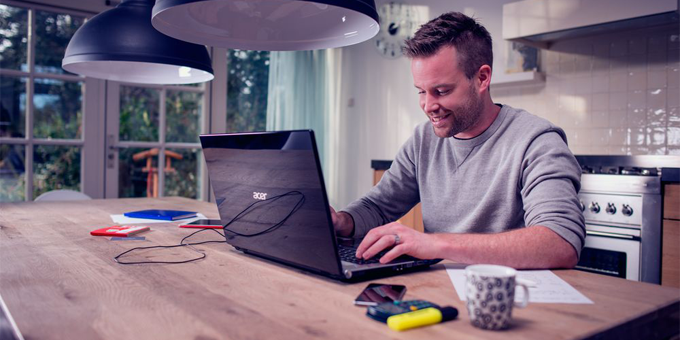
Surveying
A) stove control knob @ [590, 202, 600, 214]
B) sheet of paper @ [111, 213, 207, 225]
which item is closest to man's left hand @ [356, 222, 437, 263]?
sheet of paper @ [111, 213, 207, 225]

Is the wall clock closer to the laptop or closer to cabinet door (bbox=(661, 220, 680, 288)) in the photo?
cabinet door (bbox=(661, 220, 680, 288))

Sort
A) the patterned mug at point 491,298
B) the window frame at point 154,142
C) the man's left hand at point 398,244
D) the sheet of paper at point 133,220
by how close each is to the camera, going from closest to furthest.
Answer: the patterned mug at point 491,298 < the man's left hand at point 398,244 < the sheet of paper at point 133,220 < the window frame at point 154,142

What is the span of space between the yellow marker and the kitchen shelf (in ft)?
8.88

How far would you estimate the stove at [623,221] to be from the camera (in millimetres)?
2217

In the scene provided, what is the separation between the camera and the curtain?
14.2 feet

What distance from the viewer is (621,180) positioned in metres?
2.32

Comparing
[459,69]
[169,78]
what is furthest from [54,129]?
[459,69]

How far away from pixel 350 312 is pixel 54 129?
3.27 meters

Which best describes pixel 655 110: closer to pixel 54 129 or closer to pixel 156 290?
pixel 156 290

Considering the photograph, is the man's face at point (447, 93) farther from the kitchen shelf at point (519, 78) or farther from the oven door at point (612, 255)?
the kitchen shelf at point (519, 78)

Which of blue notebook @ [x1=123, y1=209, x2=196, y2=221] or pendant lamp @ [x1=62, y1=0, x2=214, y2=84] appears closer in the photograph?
pendant lamp @ [x1=62, y1=0, x2=214, y2=84]

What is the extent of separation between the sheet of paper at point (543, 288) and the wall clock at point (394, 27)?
3267mm

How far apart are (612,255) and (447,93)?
55.8 inches

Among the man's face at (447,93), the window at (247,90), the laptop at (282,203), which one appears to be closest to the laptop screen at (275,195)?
the laptop at (282,203)
